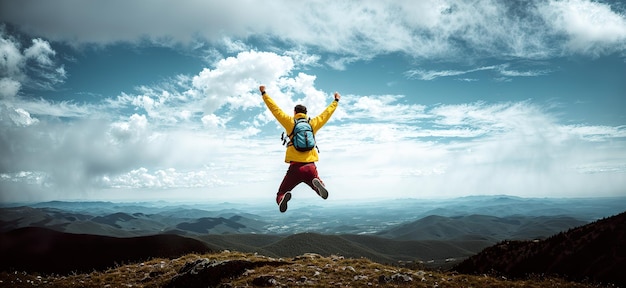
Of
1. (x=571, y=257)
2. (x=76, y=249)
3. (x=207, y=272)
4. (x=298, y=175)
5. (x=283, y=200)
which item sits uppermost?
(x=298, y=175)

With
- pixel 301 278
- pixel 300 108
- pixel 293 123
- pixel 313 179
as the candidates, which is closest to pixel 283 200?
pixel 313 179

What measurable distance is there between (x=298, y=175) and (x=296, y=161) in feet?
1.20

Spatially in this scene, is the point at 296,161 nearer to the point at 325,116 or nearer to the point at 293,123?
the point at 293,123

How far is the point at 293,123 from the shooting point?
8.59 meters

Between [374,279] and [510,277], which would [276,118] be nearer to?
[374,279]

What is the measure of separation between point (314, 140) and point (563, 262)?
18573mm

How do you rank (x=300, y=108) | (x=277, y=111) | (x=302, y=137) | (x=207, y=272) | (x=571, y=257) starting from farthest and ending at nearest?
1. (x=571, y=257)
2. (x=207, y=272)
3. (x=300, y=108)
4. (x=277, y=111)
5. (x=302, y=137)

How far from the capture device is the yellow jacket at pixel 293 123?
8.59 m

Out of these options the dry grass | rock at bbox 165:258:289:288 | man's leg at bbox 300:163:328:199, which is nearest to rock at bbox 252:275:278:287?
the dry grass

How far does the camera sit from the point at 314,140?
27.8 feet

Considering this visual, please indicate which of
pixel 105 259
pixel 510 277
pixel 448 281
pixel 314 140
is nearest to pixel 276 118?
pixel 314 140

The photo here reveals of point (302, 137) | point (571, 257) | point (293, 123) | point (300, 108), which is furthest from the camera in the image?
point (571, 257)

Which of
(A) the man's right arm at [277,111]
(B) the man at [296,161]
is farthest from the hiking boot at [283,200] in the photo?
(A) the man's right arm at [277,111]

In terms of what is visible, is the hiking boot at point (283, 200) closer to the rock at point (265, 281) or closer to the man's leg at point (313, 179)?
the man's leg at point (313, 179)
